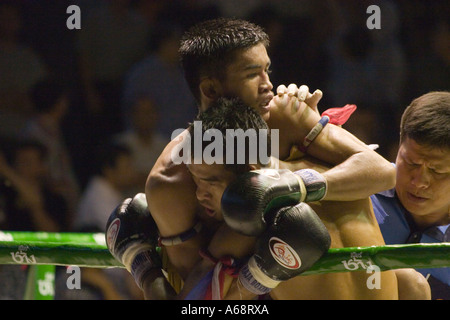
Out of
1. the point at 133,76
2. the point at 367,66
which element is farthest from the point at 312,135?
the point at 367,66

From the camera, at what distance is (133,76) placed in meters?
3.32

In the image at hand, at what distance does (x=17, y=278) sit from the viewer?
2.39 meters

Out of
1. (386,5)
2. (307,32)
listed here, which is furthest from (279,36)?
(386,5)

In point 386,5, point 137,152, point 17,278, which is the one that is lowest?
point 17,278

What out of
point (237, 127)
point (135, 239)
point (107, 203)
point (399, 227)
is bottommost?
point (107, 203)

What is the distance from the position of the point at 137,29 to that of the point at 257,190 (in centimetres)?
216

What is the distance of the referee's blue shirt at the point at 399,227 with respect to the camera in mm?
A: 2260

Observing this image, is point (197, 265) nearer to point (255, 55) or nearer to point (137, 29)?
point (255, 55)

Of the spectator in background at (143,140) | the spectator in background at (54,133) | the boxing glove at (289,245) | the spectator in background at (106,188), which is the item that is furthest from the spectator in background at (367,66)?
the boxing glove at (289,245)

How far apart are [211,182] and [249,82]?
13.4 inches

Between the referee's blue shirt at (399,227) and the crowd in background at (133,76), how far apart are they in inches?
40.8

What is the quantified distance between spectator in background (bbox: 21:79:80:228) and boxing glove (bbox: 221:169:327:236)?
175cm

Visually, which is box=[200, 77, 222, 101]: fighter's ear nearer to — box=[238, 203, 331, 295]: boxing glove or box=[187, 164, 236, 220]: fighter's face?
box=[187, 164, 236, 220]: fighter's face
